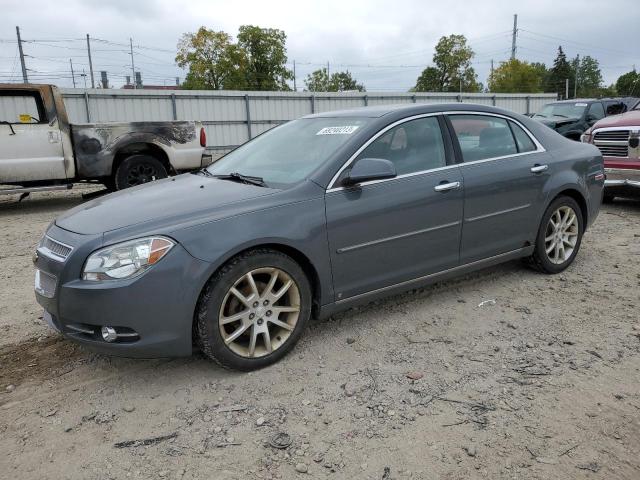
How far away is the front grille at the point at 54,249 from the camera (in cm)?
295

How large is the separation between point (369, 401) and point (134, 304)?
1370 mm

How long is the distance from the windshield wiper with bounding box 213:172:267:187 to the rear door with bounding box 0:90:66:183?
6.09m

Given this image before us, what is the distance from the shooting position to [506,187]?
13.9ft

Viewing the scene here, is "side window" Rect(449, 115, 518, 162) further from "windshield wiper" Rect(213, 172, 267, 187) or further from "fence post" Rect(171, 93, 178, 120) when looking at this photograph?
"fence post" Rect(171, 93, 178, 120)

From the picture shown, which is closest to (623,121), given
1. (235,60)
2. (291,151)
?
(291,151)

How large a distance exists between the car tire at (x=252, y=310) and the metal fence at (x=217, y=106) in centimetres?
1485

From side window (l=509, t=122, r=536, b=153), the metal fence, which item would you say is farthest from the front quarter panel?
the metal fence

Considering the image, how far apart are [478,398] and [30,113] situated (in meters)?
8.66

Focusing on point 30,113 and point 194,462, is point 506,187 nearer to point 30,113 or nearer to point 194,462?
point 194,462

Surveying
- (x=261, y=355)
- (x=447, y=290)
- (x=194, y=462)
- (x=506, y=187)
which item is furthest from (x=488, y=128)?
(x=194, y=462)

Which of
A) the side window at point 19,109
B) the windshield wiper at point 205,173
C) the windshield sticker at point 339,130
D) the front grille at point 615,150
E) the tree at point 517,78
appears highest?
the tree at point 517,78

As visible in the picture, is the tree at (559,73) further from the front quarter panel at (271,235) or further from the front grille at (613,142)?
the front quarter panel at (271,235)

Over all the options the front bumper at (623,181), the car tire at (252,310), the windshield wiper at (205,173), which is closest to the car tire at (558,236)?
the car tire at (252,310)

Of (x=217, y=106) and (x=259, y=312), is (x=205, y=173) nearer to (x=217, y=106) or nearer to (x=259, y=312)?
(x=259, y=312)
